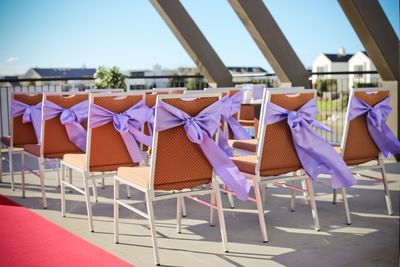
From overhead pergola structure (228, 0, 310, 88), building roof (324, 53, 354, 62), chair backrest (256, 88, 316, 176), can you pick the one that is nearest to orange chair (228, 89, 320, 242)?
chair backrest (256, 88, 316, 176)

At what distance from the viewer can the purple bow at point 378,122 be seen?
4285 millimetres

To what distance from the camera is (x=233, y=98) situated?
5207 mm

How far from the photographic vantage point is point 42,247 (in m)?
3.58

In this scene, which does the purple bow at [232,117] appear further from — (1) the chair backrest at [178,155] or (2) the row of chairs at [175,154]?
(1) the chair backrest at [178,155]

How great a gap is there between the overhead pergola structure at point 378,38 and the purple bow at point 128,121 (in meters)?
3.54

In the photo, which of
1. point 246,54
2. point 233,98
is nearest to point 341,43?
point 246,54

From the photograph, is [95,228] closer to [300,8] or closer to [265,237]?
[265,237]

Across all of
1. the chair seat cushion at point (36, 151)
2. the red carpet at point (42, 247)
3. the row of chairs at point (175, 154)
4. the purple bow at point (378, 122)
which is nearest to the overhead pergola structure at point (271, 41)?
the row of chairs at point (175, 154)

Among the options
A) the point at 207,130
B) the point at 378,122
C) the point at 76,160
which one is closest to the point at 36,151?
the point at 76,160

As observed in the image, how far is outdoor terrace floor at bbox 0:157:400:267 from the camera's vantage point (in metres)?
3.37

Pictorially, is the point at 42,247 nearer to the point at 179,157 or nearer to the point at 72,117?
the point at 179,157

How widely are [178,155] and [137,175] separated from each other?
0.32 m

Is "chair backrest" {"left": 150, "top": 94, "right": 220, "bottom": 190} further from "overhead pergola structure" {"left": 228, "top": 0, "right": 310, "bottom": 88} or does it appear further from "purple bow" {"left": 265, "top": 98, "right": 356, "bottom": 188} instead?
"overhead pergola structure" {"left": 228, "top": 0, "right": 310, "bottom": 88}

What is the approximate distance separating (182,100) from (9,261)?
1420mm
